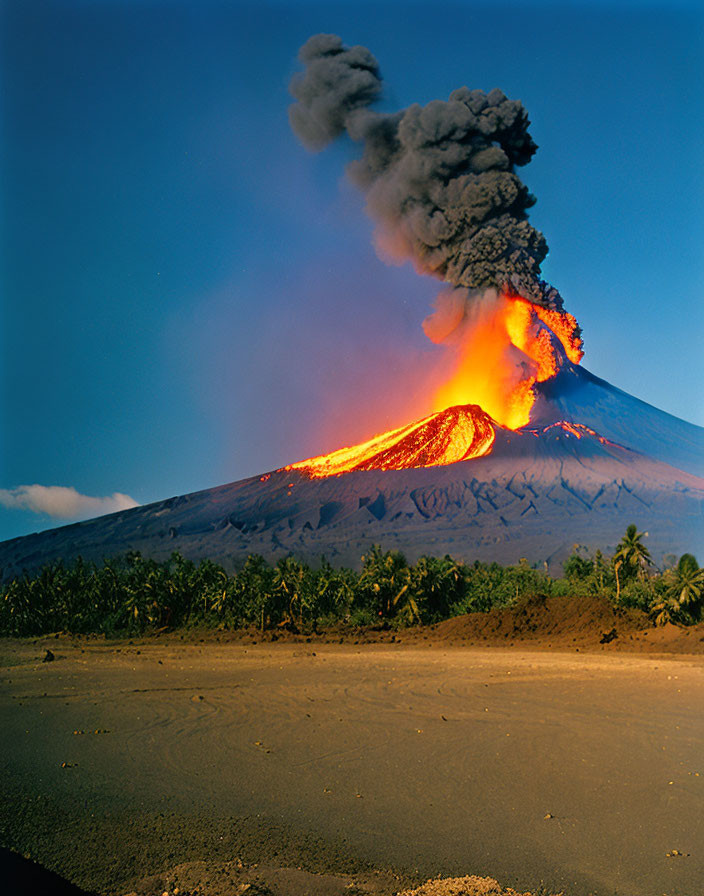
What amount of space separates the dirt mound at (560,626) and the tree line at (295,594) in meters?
3.83

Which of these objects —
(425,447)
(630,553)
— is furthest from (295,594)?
(425,447)

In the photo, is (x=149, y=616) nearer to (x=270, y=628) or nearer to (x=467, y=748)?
(x=270, y=628)

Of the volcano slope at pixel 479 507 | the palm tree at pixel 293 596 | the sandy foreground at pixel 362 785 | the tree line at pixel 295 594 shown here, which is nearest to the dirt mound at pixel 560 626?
the tree line at pixel 295 594

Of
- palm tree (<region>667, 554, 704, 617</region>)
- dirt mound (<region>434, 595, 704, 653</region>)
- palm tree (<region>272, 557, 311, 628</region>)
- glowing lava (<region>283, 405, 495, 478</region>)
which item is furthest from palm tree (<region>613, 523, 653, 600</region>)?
glowing lava (<region>283, 405, 495, 478</region>)

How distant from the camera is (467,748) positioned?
26.8 ft

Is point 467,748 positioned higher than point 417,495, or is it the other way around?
point 417,495

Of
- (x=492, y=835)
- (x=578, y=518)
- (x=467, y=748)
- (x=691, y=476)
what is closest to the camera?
(x=492, y=835)

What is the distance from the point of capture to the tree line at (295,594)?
30.7 m

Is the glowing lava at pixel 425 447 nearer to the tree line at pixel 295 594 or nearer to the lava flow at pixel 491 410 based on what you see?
the lava flow at pixel 491 410

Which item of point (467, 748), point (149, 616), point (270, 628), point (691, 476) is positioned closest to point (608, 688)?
point (467, 748)

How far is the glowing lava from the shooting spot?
9900 cm

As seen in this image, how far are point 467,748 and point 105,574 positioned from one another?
106 feet

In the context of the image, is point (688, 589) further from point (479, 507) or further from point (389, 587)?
point (479, 507)

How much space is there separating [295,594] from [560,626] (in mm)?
12189
